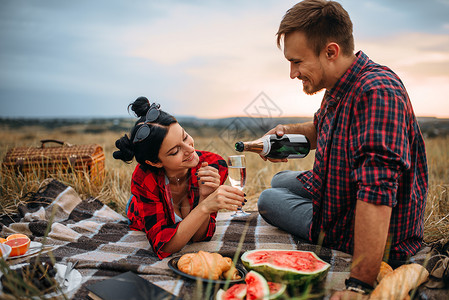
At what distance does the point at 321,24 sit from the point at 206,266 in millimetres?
1922

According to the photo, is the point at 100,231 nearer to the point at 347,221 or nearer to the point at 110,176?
the point at 110,176

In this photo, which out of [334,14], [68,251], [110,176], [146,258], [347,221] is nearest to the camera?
[334,14]

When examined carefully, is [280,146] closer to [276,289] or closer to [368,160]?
[368,160]

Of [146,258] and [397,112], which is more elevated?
[397,112]

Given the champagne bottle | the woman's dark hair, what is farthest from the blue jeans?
the woman's dark hair

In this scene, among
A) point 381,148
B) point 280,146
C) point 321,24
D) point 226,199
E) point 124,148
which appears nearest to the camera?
point 381,148

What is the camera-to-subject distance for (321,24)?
259 cm

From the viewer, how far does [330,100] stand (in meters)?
2.76

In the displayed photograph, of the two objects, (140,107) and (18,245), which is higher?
(140,107)

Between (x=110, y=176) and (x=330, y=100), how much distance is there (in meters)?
4.07

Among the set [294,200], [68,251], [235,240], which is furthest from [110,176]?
[294,200]

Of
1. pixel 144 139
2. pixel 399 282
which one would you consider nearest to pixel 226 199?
pixel 144 139

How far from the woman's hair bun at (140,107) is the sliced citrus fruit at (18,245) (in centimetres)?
147

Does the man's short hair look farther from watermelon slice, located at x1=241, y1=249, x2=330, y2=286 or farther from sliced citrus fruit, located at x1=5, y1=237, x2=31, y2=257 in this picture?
sliced citrus fruit, located at x1=5, y1=237, x2=31, y2=257
